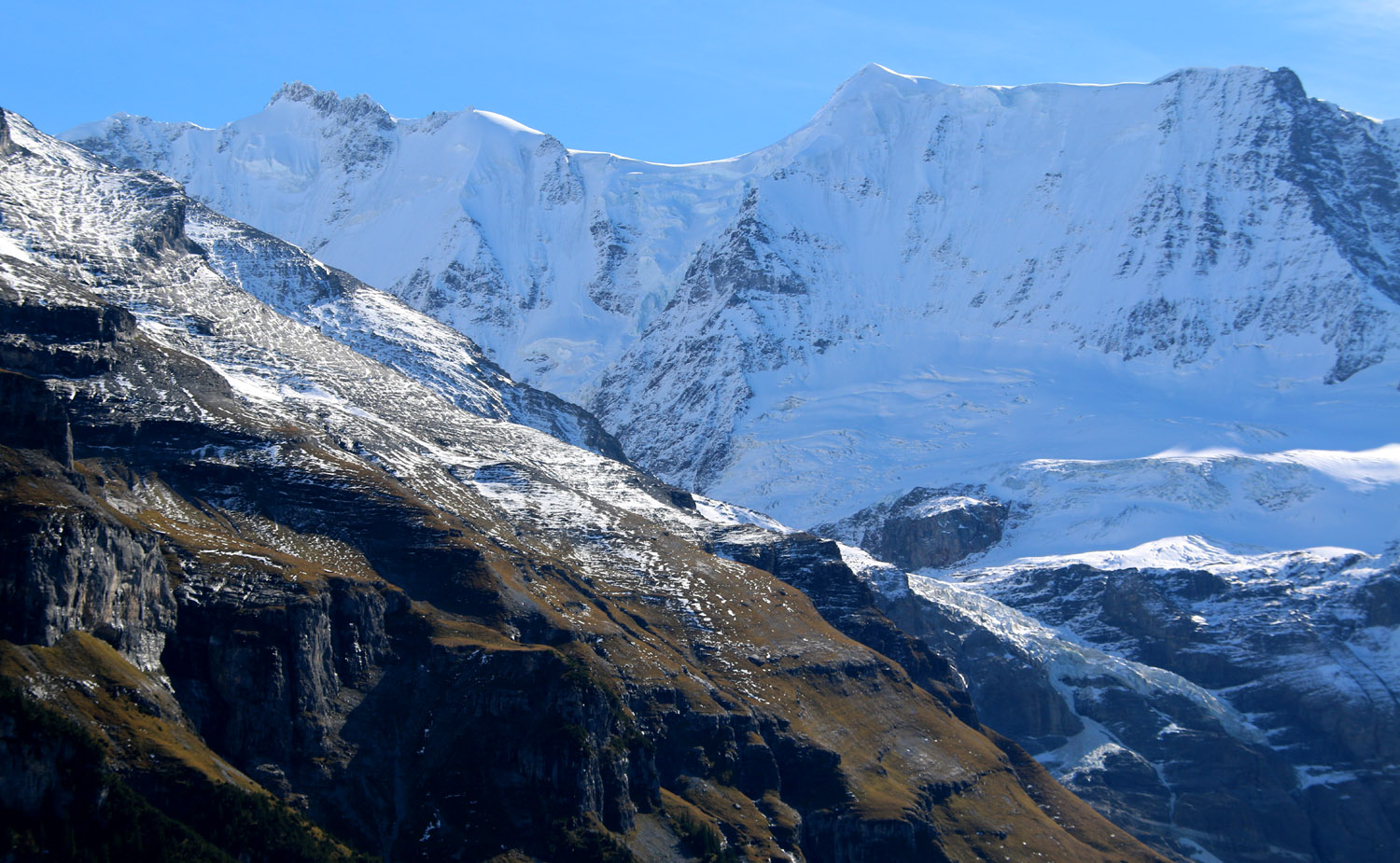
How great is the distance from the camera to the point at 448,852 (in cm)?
17988

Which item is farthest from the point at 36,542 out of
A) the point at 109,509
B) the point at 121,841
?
the point at 121,841

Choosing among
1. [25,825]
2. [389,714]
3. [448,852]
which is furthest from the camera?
[389,714]

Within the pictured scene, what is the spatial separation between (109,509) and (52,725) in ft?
150

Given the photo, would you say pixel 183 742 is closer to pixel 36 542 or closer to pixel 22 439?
pixel 36 542

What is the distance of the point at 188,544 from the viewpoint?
649 feet

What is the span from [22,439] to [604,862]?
256ft

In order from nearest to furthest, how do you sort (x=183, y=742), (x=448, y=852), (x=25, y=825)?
(x=25, y=825) → (x=183, y=742) → (x=448, y=852)

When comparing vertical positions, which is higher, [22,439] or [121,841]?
[22,439]

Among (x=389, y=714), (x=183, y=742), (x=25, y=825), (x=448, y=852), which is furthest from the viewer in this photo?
(x=389, y=714)

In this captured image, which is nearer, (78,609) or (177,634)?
(78,609)

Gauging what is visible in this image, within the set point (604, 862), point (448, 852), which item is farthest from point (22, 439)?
point (604, 862)

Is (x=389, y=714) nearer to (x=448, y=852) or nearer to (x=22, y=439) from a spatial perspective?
(x=448, y=852)

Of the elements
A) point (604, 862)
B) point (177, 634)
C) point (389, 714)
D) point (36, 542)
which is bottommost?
point (604, 862)

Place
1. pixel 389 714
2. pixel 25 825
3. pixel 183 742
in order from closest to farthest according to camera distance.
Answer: pixel 25 825 → pixel 183 742 → pixel 389 714
